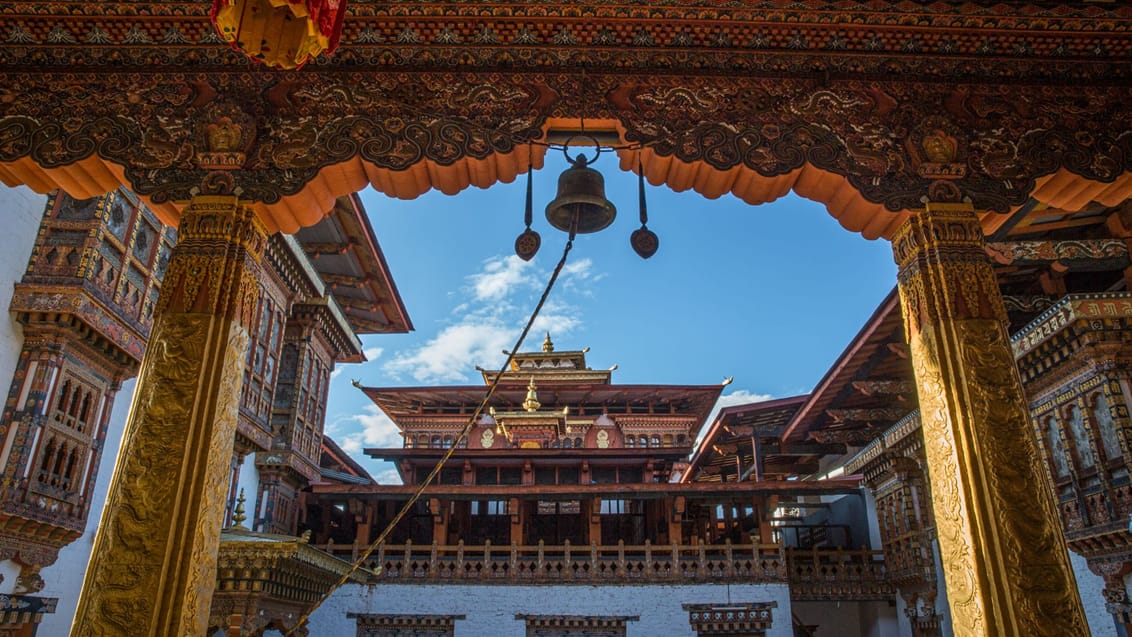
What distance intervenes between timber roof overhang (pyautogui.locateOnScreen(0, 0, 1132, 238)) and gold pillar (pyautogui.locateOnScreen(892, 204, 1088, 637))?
0.35 metres

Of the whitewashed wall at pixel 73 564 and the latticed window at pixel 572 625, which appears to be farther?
the latticed window at pixel 572 625

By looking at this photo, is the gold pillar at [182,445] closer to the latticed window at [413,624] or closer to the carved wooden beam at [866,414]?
the latticed window at [413,624]

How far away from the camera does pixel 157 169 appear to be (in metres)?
3.79

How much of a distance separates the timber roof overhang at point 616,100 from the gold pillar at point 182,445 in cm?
32

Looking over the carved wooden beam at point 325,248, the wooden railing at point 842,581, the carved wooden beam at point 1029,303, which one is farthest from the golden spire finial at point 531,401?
the carved wooden beam at point 1029,303

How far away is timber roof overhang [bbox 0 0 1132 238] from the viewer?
12.7ft

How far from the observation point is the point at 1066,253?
871 cm

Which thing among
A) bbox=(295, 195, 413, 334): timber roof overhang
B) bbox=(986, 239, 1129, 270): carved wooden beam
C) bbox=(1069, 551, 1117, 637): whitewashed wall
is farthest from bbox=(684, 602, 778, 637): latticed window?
bbox=(295, 195, 413, 334): timber roof overhang

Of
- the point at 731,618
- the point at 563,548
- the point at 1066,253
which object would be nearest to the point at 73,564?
the point at 563,548

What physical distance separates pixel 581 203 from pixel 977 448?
237cm

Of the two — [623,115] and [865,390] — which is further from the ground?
[865,390]

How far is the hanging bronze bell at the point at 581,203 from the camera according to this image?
13.9 feet

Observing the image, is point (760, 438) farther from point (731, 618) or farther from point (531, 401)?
point (531, 401)

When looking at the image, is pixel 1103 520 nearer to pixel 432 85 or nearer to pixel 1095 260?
pixel 1095 260
